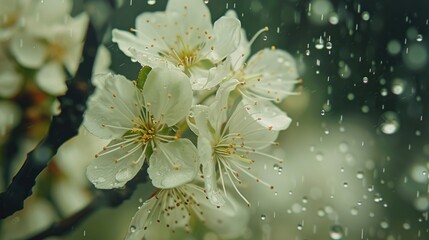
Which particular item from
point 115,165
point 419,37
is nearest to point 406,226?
point 419,37

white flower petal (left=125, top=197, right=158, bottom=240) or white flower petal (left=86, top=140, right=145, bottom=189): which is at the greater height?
white flower petal (left=86, top=140, right=145, bottom=189)

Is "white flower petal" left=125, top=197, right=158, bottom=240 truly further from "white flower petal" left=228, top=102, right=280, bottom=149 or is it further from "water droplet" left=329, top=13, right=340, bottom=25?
"water droplet" left=329, top=13, right=340, bottom=25

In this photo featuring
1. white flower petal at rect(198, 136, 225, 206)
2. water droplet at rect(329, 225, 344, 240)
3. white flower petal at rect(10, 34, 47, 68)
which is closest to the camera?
white flower petal at rect(198, 136, 225, 206)

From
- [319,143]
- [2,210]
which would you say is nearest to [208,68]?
[2,210]

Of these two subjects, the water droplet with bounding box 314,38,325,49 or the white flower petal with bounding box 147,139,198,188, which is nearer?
the white flower petal with bounding box 147,139,198,188

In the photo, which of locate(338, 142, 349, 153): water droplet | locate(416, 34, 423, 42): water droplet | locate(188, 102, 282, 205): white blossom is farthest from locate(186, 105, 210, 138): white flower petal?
locate(416, 34, 423, 42): water droplet

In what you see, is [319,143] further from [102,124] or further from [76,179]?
[102,124]

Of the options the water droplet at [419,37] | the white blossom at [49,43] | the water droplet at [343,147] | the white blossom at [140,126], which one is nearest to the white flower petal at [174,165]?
the white blossom at [140,126]

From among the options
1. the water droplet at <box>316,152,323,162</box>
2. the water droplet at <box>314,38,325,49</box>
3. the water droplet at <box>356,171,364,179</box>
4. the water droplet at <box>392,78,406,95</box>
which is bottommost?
the water droplet at <box>356,171,364,179</box>
